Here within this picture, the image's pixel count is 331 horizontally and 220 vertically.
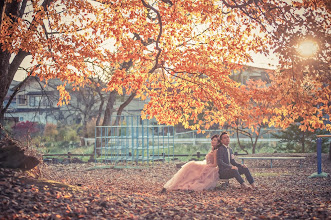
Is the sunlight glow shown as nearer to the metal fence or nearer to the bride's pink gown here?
the bride's pink gown

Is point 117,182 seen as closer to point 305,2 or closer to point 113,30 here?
point 113,30

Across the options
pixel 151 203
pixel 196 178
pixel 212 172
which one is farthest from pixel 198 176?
pixel 151 203

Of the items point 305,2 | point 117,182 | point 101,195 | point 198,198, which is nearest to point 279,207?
point 198,198

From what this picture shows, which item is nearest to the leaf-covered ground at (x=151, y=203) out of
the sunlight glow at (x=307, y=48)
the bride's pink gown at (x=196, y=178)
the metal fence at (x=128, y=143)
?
the bride's pink gown at (x=196, y=178)

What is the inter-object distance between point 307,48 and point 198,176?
360cm

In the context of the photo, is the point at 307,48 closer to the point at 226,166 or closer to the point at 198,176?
the point at 226,166

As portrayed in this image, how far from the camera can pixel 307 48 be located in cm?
823

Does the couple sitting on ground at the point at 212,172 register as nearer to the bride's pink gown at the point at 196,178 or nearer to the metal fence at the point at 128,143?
the bride's pink gown at the point at 196,178

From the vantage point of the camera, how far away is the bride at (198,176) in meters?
8.82

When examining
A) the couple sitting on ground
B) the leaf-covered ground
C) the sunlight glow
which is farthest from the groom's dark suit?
the sunlight glow

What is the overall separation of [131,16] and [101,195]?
18.9 feet

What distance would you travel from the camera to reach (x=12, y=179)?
684 cm

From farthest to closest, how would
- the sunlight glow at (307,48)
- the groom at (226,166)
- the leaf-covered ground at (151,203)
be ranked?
the groom at (226,166), the sunlight glow at (307,48), the leaf-covered ground at (151,203)

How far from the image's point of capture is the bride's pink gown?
→ 882cm
